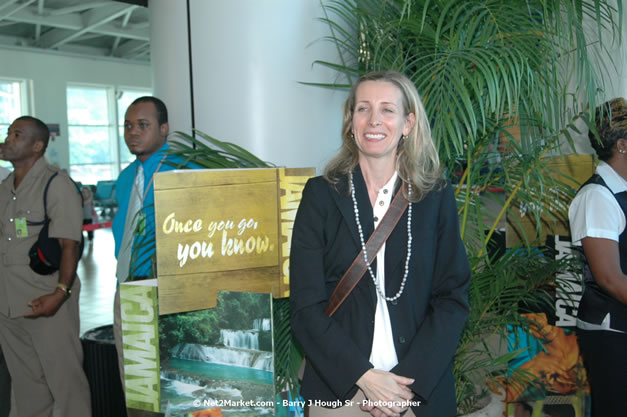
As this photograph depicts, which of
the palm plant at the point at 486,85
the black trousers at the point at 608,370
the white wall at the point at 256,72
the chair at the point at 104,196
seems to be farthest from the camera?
the chair at the point at 104,196

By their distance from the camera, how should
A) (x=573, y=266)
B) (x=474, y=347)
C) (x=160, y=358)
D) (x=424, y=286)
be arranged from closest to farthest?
(x=424, y=286), (x=160, y=358), (x=573, y=266), (x=474, y=347)

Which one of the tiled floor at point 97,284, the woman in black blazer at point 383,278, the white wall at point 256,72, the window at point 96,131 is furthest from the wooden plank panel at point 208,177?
the window at point 96,131

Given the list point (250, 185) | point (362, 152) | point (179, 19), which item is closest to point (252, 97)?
point (179, 19)

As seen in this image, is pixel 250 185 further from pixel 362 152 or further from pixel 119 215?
pixel 119 215

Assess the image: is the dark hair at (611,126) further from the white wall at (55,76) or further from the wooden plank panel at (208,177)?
the white wall at (55,76)

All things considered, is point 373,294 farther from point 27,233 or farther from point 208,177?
point 27,233

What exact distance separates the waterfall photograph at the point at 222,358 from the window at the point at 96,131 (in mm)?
16157

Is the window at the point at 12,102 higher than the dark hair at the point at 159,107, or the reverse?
the window at the point at 12,102

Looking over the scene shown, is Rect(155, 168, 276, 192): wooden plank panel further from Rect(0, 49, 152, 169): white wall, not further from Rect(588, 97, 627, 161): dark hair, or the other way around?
Rect(0, 49, 152, 169): white wall

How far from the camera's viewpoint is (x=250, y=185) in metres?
1.87

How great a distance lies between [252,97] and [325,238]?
3.66 ft

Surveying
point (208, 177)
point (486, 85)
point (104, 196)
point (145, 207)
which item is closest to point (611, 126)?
point (486, 85)

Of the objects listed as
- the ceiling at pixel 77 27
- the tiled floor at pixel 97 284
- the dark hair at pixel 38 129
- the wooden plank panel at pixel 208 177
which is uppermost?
the ceiling at pixel 77 27

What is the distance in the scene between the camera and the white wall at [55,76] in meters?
14.6
